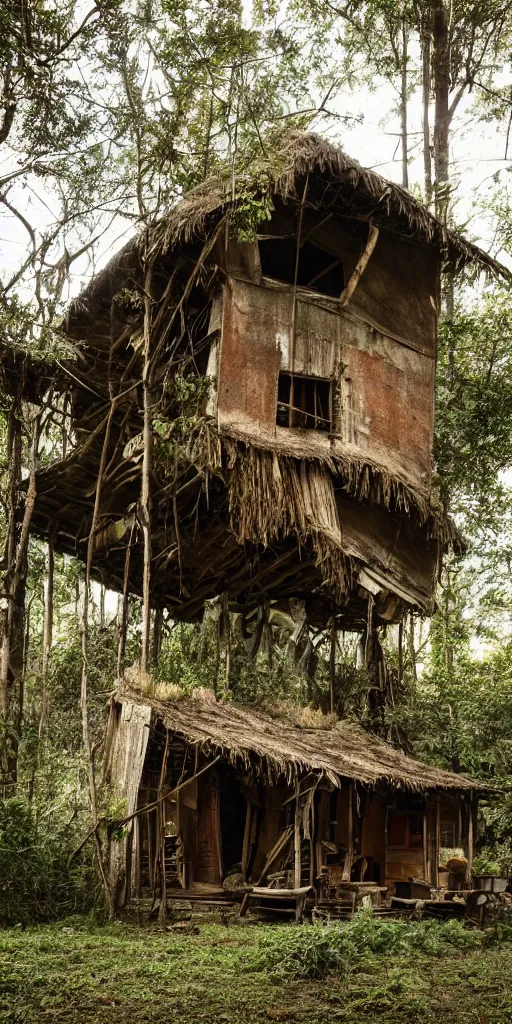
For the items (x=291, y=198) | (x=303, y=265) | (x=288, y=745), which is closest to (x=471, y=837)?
(x=288, y=745)

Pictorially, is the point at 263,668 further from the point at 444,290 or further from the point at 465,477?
the point at 444,290

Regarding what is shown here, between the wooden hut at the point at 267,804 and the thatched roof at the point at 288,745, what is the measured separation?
30 mm

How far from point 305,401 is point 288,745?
5271 millimetres

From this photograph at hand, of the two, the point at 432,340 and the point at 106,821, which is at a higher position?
the point at 432,340

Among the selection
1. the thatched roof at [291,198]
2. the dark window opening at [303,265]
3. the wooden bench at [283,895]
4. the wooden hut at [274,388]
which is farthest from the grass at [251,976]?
the dark window opening at [303,265]

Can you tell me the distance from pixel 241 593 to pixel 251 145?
8.41m

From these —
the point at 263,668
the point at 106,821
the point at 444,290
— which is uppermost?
the point at 444,290

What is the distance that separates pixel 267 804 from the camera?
53.5ft

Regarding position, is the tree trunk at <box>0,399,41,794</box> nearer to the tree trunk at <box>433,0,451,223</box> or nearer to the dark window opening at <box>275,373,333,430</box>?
the dark window opening at <box>275,373,333,430</box>

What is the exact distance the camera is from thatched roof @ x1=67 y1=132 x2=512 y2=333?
15.1 m

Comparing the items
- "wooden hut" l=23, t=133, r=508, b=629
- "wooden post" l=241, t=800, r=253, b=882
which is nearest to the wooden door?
"wooden post" l=241, t=800, r=253, b=882

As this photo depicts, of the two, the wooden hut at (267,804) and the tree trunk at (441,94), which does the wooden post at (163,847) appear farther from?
the tree trunk at (441,94)

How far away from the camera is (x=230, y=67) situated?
528 inches

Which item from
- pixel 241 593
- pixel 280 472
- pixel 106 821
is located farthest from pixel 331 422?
pixel 106 821
